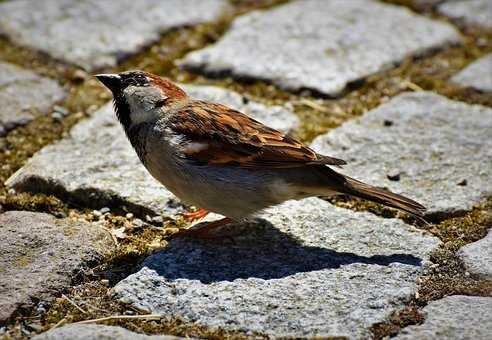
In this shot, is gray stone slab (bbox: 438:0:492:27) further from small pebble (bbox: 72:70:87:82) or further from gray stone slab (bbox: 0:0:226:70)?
small pebble (bbox: 72:70:87:82)

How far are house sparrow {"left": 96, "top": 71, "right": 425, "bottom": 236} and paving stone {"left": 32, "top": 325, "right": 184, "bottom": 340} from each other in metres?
0.96

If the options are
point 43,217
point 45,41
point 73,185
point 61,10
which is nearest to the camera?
point 43,217

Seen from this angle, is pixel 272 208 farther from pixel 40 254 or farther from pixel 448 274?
pixel 40 254

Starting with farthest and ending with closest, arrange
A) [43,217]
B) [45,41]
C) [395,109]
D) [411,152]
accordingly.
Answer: [45,41] → [395,109] → [411,152] → [43,217]

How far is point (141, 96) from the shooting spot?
379 centimetres

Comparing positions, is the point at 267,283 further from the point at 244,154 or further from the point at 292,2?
the point at 292,2

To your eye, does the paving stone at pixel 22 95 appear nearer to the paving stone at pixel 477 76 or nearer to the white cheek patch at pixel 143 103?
the white cheek patch at pixel 143 103

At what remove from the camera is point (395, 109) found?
14.9 ft

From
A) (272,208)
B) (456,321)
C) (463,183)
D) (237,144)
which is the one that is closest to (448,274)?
(456,321)

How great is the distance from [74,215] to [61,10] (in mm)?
2390

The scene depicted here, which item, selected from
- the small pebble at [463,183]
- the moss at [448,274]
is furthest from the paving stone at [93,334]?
the small pebble at [463,183]

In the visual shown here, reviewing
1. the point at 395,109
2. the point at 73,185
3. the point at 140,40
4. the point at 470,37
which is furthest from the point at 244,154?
the point at 470,37

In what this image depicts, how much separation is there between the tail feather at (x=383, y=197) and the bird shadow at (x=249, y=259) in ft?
0.94

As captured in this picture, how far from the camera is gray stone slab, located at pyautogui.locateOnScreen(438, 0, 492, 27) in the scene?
5.42 metres
